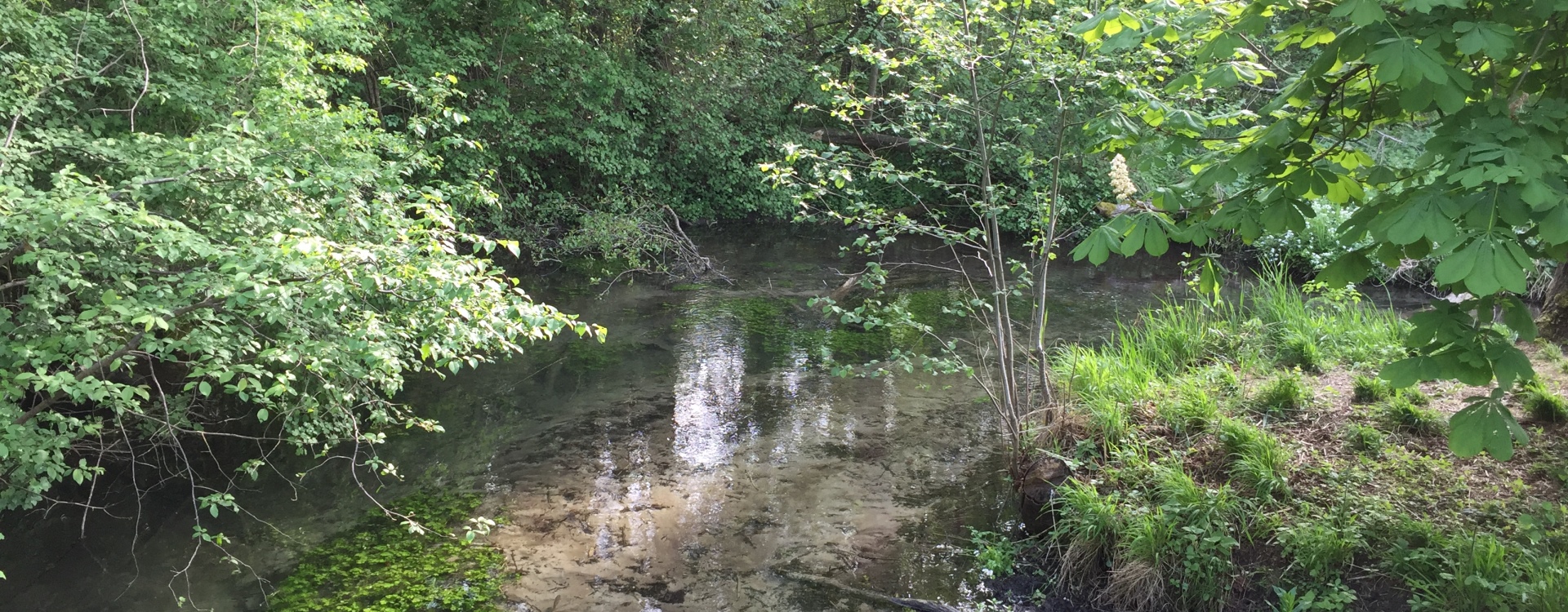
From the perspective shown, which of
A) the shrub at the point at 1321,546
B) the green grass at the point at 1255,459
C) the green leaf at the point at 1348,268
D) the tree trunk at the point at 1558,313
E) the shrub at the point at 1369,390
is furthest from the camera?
the tree trunk at the point at 1558,313

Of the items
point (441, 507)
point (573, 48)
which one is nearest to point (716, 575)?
point (441, 507)

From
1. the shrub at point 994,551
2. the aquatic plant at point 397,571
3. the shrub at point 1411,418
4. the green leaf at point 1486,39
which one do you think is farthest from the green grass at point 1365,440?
the aquatic plant at point 397,571

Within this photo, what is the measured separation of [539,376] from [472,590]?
12.0 ft

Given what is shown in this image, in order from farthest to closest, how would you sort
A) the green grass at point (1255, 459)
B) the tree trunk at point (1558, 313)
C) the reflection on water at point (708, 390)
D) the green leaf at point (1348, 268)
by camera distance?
the reflection on water at point (708, 390), the tree trunk at point (1558, 313), the green grass at point (1255, 459), the green leaf at point (1348, 268)

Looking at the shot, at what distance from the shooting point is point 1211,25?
3201 mm

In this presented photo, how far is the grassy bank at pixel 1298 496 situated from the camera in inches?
136

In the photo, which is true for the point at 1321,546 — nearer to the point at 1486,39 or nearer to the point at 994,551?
the point at 994,551

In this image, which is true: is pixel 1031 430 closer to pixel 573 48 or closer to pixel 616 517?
pixel 616 517

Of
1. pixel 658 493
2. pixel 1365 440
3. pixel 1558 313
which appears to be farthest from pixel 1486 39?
pixel 658 493

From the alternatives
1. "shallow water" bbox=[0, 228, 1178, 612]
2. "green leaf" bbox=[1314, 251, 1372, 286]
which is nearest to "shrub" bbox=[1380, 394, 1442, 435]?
"shallow water" bbox=[0, 228, 1178, 612]

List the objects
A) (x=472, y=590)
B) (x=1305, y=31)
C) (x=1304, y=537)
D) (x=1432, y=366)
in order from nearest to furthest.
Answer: (x=1432, y=366) → (x=1305, y=31) → (x=1304, y=537) → (x=472, y=590)

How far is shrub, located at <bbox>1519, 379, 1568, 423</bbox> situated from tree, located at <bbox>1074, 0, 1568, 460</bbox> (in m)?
2.06

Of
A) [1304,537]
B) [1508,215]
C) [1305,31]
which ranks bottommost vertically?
[1304,537]

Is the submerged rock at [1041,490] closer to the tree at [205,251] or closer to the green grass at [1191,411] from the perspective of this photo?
the green grass at [1191,411]
